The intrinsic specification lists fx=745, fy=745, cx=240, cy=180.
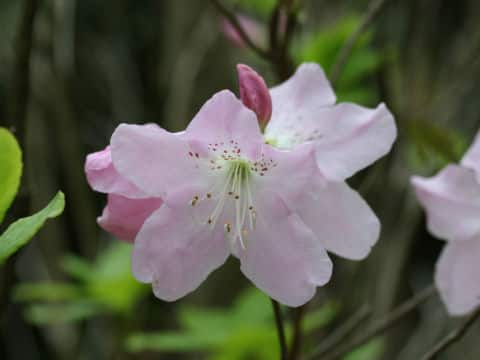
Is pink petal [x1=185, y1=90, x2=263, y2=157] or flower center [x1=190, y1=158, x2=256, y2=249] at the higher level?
pink petal [x1=185, y1=90, x2=263, y2=157]

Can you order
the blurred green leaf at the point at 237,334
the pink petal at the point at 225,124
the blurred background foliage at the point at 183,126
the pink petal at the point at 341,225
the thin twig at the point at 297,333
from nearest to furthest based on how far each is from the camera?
the pink petal at the point at 225,124
the pink petal at the point at 341,225
the thin twig at the point at 297,333
the blurred green leaf at the point at 237,334
the blurred background foliage at the point at 183,126

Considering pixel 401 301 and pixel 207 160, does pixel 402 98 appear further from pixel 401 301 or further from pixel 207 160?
pixel 207 160

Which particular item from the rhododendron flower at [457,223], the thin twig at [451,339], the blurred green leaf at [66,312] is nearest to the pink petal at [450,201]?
the rhododendron flower at [457,223]

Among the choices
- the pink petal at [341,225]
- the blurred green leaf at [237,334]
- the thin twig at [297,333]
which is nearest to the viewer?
the pink petal at [341,225]

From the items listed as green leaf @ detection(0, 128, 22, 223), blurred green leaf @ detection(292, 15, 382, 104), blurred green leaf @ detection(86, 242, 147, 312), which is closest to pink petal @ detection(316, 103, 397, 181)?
green leaf @ detection(0, 128, 22, 223)

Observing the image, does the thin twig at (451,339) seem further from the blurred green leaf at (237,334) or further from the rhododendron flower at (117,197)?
the blurred green leaf at (237,334)

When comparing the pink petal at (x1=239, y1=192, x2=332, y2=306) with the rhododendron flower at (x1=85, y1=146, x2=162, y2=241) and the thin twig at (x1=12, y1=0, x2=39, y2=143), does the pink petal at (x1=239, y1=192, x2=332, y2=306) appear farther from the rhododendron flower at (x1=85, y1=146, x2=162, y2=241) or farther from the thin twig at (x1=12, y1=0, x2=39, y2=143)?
the thin twig at (x1=12, y1=0, x2=39, y2=143)

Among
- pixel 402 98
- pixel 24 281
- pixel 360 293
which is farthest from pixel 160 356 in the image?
pixel 402 98

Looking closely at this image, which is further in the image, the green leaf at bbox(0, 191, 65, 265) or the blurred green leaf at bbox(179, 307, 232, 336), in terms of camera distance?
the blurred green leaf at bbox(179, 307, 232, 336)

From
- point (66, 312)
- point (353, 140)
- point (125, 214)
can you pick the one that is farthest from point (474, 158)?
point (66, 312)
